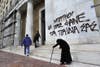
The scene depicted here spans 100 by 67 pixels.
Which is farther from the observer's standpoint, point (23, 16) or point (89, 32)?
point (23, 16)

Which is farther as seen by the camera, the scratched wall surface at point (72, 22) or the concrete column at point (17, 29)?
the concrete column at point (17, 29)

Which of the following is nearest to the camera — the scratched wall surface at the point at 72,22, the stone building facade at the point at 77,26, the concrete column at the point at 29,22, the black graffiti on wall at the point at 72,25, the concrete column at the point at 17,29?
the stone building facade at the point at 77,26

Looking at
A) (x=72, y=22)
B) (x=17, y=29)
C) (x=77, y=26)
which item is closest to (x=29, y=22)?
(x=17, y=29)

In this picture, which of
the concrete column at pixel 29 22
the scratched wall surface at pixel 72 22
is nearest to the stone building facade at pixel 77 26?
the scratched wall surface at pixel 72 22

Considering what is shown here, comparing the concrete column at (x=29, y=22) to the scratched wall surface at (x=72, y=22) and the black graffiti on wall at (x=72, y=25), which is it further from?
the black graffiti on wall at (x=72, y=25)

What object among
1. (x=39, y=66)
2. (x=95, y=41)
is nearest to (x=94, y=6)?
(x=95, y=41)

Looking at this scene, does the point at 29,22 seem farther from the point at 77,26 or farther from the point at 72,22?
the point at 77,26

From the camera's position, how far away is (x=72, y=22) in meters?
11.6

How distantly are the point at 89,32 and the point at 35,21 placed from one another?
41.0ft

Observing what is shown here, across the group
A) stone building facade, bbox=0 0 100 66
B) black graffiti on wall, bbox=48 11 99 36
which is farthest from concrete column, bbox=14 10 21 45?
black graffiti on wall, bbox=48 11 99 36

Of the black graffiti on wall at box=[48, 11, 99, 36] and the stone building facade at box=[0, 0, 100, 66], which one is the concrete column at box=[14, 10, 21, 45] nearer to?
the stone building facade at box=[0, 0, 100, 66]

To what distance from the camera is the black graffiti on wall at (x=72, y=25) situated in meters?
10.2

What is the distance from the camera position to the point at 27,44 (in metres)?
12.4

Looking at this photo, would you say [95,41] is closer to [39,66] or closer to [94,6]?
[94,6]
